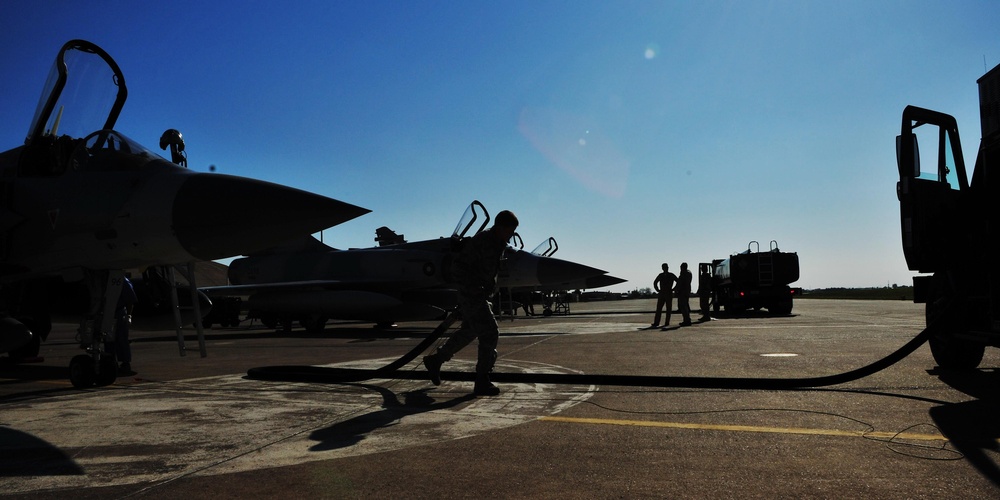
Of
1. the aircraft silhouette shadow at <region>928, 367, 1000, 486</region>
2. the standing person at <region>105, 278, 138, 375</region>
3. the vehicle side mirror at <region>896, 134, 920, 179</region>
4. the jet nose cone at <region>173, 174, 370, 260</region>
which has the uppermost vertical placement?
the vehicle side mirror at <region>896, 134, 920, 179</region>

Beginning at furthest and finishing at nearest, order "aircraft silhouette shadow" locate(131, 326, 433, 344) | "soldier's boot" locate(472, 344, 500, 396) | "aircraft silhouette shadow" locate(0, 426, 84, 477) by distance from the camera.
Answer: "aircraft silhouette shadow" locate(131, 326, 433, 344), "soldier's boot" locate(472, 344, 500, 396), "aircraft silhouette shadow" locate(0, 426, 84, 477)

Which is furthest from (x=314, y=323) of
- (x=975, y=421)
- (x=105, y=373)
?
(x=975, y=421)

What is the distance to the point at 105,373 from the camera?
6.11m

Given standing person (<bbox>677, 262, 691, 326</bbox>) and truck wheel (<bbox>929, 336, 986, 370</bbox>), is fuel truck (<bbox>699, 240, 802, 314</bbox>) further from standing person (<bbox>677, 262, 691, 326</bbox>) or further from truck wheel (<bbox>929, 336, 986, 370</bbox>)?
truck wheel (<bbox>929, 336, 986, 370</bbox>)

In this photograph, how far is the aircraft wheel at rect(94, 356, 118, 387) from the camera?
6.09 metres

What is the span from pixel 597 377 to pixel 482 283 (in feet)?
4.58

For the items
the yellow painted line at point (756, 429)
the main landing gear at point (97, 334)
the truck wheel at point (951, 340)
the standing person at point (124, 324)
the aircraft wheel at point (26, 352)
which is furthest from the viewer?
the aircraft wheel at point (26, 352)

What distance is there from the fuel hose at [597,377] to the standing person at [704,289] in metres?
14.0

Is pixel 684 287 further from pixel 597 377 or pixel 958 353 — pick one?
pixel 597 377

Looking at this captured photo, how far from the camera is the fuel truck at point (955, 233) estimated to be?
510 centimetres

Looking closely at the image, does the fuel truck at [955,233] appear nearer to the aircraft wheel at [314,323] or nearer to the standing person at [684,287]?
the standing person at [684,287]

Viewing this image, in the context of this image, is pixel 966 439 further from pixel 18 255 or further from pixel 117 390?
pixel 18 255

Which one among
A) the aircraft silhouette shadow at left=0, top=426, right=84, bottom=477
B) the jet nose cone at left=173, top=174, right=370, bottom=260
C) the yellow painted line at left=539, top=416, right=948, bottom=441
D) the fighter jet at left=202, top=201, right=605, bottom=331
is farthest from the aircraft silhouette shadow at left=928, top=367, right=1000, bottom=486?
the fighter jet at left=202, top=201, right=605, bottom=331

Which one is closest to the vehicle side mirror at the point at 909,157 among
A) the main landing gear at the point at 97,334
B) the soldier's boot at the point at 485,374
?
the soldier's boot at the point at 485,374
